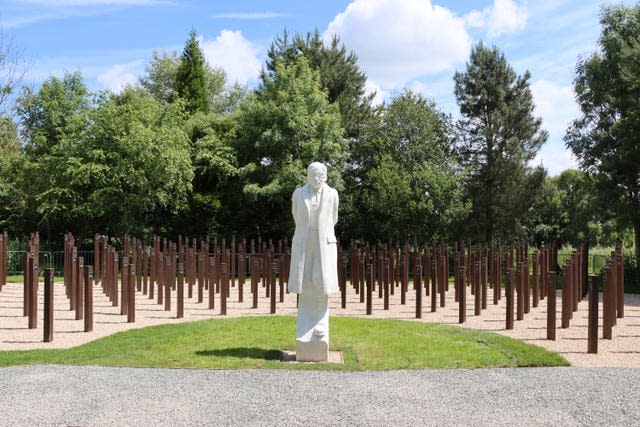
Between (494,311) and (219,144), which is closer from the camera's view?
(494,311)

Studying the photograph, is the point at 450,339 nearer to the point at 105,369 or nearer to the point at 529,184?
the point at 105,369

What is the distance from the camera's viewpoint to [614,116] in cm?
3120

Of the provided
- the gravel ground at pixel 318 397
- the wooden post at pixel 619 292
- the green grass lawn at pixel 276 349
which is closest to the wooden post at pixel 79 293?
the green grass lawn at pixel 276 349

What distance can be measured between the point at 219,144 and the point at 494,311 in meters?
19.0

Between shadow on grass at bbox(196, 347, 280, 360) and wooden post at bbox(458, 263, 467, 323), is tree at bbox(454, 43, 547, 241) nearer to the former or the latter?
wooden post at bbox(458, 263, 467, 323)

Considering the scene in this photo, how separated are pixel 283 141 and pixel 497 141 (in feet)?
45.6

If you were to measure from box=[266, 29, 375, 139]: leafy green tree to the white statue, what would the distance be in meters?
26.6

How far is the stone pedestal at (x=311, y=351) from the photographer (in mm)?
9914

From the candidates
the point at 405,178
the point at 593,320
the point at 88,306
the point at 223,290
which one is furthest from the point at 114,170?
the point at 593,320

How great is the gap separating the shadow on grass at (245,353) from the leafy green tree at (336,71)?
26.6 meters

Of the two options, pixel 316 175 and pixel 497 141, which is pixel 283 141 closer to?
pixel 497 141

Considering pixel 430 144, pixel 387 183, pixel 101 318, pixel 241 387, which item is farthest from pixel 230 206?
pixel 241 387

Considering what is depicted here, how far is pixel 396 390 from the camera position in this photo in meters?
7.86

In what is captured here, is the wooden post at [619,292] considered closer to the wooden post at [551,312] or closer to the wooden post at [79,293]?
the wooden post at [551,312]
